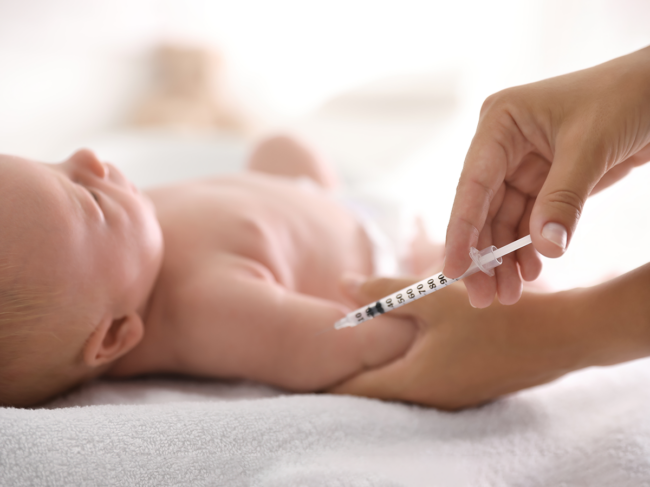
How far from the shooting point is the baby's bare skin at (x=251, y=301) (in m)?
0.89

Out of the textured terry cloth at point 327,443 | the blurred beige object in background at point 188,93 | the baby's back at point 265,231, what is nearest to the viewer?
the textured terry cloth at point 327,443

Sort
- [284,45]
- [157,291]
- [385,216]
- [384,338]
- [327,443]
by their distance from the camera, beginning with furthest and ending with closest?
[284,45] < [385,216] < [157,291] < [384,338] < [327,443]

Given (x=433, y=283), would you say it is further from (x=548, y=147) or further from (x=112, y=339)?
(x=112, y=339)

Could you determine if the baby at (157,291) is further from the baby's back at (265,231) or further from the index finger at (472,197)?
the index finger at (472,197)

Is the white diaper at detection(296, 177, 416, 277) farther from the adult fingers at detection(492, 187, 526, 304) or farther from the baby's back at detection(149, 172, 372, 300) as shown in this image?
the adult fingers at detection(492, 187, 526, 304)

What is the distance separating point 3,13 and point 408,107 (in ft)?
6.38

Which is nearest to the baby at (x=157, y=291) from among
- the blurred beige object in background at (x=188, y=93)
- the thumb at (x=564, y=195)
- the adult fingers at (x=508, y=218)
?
the adult fingers at (x=508, y=218)

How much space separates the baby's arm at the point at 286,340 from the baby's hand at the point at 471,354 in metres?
0.03

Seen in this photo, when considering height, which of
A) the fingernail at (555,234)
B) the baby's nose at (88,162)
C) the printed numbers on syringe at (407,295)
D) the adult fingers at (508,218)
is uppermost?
the fingernail at (555,234)

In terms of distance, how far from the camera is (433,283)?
705 millimetres

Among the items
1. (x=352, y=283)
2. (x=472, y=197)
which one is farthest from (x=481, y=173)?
(x=352, y=283)

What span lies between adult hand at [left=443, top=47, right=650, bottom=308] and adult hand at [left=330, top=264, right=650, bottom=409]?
0.35 feet

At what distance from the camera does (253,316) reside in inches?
35.7

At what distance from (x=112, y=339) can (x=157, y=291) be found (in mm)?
138
